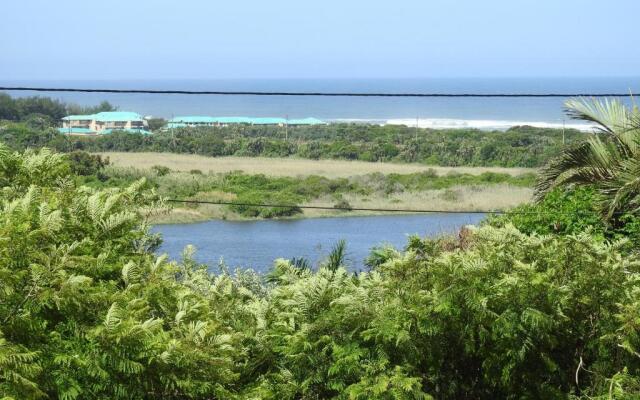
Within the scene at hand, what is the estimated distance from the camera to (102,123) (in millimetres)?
49875

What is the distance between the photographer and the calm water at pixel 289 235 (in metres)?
22.2

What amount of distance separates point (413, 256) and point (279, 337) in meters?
1.34

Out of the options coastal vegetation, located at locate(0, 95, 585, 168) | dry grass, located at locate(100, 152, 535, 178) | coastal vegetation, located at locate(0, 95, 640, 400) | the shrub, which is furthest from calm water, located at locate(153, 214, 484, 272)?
coastal vegetation, located at locate(0, 95, 640, 400)

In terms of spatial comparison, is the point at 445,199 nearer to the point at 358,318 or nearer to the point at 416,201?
the point at 416,201

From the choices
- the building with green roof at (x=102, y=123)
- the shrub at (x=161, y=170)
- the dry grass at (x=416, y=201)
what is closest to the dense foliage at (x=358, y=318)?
the dry grass at (x=416, y=201)

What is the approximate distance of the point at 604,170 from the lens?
14.9 m

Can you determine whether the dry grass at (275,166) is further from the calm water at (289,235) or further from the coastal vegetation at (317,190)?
the calm water at (289,235)

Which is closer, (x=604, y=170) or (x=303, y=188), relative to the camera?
(x=604, y=170)

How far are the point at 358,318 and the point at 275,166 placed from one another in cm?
4011

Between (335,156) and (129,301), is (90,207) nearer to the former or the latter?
(129,301)

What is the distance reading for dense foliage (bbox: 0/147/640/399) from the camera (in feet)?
20.7

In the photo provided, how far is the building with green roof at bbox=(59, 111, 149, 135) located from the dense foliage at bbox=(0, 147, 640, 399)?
119 feet

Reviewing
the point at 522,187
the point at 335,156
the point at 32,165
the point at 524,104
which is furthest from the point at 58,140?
the point at 524,104

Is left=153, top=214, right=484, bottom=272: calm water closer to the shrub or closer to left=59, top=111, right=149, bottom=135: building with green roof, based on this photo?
the shrub
